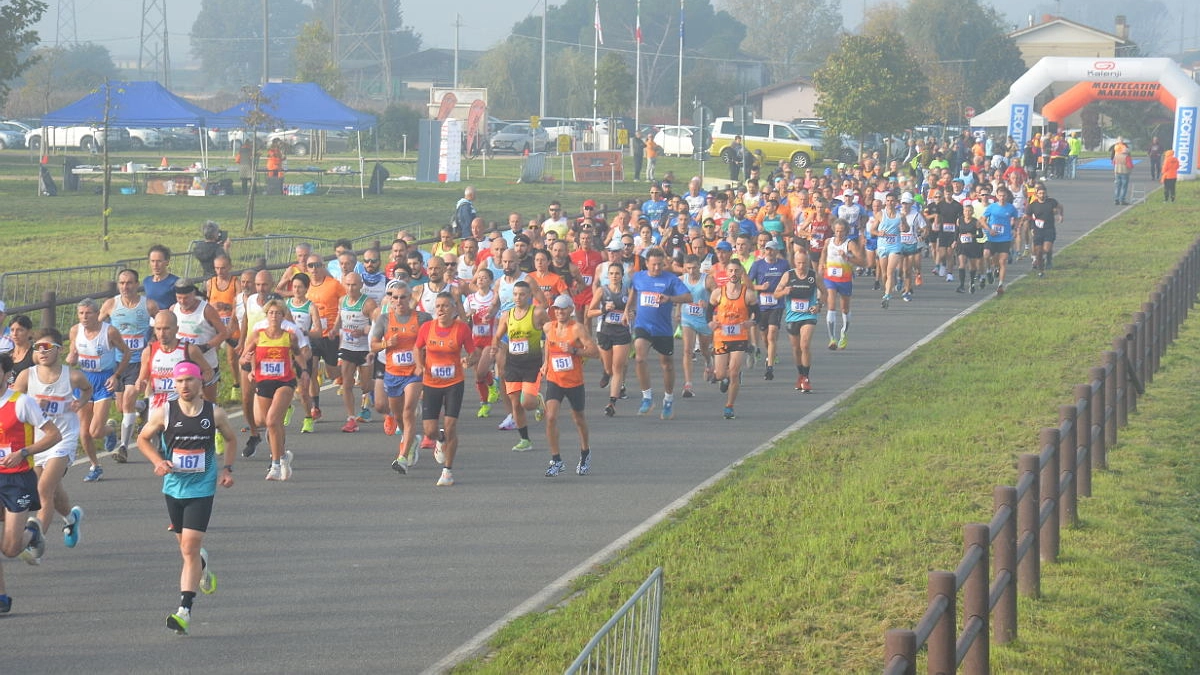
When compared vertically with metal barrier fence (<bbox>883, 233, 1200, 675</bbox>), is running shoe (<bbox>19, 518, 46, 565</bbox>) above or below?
below

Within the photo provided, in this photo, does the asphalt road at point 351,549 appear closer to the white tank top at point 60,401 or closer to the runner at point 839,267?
the white tank top at point 60,401

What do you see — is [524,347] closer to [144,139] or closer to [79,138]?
[79,138]

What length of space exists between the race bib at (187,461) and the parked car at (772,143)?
48040 mm

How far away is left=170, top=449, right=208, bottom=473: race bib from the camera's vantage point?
30.9ft

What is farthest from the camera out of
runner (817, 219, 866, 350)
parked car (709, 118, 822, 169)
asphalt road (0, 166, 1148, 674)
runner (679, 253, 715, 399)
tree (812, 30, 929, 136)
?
parked car (709, 118, 822, 169)

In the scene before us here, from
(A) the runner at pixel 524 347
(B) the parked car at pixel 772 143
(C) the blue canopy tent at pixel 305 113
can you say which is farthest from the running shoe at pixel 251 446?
(B) the parked car at pixel 772 143

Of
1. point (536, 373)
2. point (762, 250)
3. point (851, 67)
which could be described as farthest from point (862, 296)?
point (851, 67)

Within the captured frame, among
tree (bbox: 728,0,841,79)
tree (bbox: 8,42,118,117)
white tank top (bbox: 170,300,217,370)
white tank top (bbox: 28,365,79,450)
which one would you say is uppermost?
tree (bbox: 728,0,841,79)

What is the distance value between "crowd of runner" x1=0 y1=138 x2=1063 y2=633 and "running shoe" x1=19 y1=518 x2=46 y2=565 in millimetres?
13

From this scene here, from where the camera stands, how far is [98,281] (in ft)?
76.7

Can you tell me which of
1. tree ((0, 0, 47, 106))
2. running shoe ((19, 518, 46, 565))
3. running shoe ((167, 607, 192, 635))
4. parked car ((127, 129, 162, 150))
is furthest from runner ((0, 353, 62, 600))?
parked car ((127, 129, 162, 150))

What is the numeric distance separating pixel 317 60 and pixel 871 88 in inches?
1342

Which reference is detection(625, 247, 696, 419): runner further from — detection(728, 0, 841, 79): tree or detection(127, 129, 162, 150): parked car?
detection(728, 0, 841, 79): tree

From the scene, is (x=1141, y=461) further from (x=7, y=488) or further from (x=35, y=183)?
(x=35, y=183)
